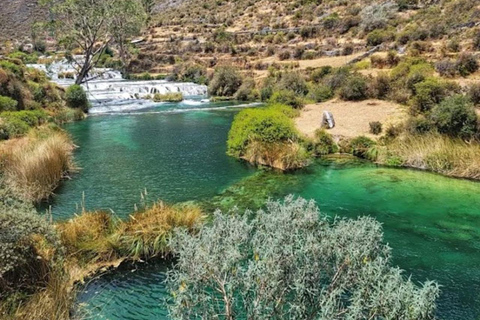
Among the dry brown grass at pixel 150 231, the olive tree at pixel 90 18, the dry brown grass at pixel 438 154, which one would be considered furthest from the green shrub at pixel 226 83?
the dry brown grass at pixel 150 231

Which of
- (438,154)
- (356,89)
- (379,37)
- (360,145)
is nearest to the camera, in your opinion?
(438,154)


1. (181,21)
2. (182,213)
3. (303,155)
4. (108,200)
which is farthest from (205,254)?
(181,21)

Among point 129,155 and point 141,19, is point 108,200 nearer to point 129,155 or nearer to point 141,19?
point 129,155

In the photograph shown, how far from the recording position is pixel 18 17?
112312 millimetres

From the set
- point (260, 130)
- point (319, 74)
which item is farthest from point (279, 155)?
point (319, 74)

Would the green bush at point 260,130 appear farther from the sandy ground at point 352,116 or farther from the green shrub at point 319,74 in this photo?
the green shrub at point 319,74

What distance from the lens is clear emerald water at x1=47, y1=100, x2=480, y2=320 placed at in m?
9.40

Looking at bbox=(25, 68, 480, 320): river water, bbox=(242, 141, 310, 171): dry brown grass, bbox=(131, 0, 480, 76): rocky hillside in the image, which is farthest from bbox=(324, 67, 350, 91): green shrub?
bbox=(242, 141, 310, 171): dry brown grass

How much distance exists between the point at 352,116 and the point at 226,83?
24.6 metres

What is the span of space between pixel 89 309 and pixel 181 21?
91.7 metres

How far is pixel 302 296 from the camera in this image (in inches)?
227

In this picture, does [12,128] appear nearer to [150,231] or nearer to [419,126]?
[150,231]

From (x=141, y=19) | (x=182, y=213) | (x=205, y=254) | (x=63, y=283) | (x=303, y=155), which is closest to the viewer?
(x=205, y=254)

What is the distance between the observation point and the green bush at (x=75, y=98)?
3712 cm
